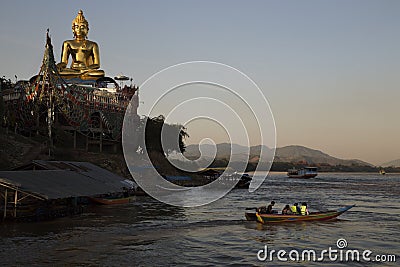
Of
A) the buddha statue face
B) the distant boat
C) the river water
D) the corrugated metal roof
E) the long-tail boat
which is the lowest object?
the river water

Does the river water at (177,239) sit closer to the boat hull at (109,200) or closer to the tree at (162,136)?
the boat hull at (109,200)

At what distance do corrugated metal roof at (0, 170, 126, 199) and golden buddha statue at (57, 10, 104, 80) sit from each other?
29.8m

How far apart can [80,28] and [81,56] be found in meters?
4.30

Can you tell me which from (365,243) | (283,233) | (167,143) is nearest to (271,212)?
(283,233)

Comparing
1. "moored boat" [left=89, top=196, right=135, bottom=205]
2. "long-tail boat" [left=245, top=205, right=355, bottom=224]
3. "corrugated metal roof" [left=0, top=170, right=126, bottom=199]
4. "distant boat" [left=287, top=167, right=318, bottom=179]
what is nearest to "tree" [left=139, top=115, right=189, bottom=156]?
"moored boat" [left=89, top=196, right=135, bottom=205]

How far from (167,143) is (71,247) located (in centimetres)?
5505

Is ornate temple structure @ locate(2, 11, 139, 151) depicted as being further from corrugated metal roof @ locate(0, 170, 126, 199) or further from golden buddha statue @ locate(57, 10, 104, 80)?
corrugated metal roof @ locate(0, 170, 126, 199)

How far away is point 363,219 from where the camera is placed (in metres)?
31.5

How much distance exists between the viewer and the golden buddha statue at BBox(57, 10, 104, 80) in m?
59.6

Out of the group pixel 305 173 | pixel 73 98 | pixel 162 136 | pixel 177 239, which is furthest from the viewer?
pixel 305 173

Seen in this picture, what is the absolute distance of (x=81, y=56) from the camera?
6141cm

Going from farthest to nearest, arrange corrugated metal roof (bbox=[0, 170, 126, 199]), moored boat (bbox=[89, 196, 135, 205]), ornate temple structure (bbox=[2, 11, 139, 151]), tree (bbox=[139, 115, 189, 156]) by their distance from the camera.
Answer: tree (bbox=[139, 115, 189, 156]) → ornate temple structure (bbox=[2, 11, 139, 151]) → moored boat (bbox=[89, 196, 135, 205]) → corrugated metal roof (bbox=[0, 170, 126, 199])

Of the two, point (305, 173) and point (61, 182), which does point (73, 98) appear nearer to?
point (61, 182)

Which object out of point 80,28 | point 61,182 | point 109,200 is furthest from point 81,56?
point 61,182
